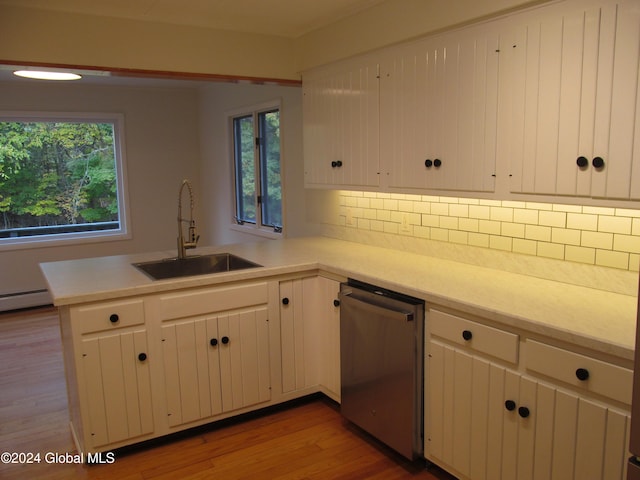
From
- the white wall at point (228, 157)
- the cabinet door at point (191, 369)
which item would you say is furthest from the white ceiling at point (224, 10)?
the cabinet door at point (191, 369)

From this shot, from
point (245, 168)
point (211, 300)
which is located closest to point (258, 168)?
point (245, 168)

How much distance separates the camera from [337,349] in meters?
3.01

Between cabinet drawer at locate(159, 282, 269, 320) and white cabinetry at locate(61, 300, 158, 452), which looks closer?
white cabinetry at locate(61, 300, 158, 452)

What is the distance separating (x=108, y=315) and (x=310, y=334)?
1157 millimetres

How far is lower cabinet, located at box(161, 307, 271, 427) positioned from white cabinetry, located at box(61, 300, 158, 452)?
0.43 feet

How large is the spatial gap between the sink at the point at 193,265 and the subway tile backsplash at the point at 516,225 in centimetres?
94

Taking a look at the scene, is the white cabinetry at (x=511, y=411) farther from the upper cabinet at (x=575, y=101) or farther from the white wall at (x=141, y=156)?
the white wall at (x=141, y=156)

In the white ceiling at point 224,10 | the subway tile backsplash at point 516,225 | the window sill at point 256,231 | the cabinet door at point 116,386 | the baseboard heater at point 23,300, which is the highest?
the white ceiling at point 224,10

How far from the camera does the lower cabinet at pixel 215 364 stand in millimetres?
2744

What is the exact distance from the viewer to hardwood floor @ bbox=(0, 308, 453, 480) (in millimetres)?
2549

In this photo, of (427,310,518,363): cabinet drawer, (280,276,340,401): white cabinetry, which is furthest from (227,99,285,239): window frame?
(427,310,518,363): cabinet drawer

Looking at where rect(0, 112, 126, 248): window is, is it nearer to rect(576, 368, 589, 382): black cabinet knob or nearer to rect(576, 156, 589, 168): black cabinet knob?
rect(576, 156, 589, 168): black cabinet knob

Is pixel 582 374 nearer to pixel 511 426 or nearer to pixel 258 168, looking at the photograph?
pixel 511 426

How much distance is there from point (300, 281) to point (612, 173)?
170 cm
